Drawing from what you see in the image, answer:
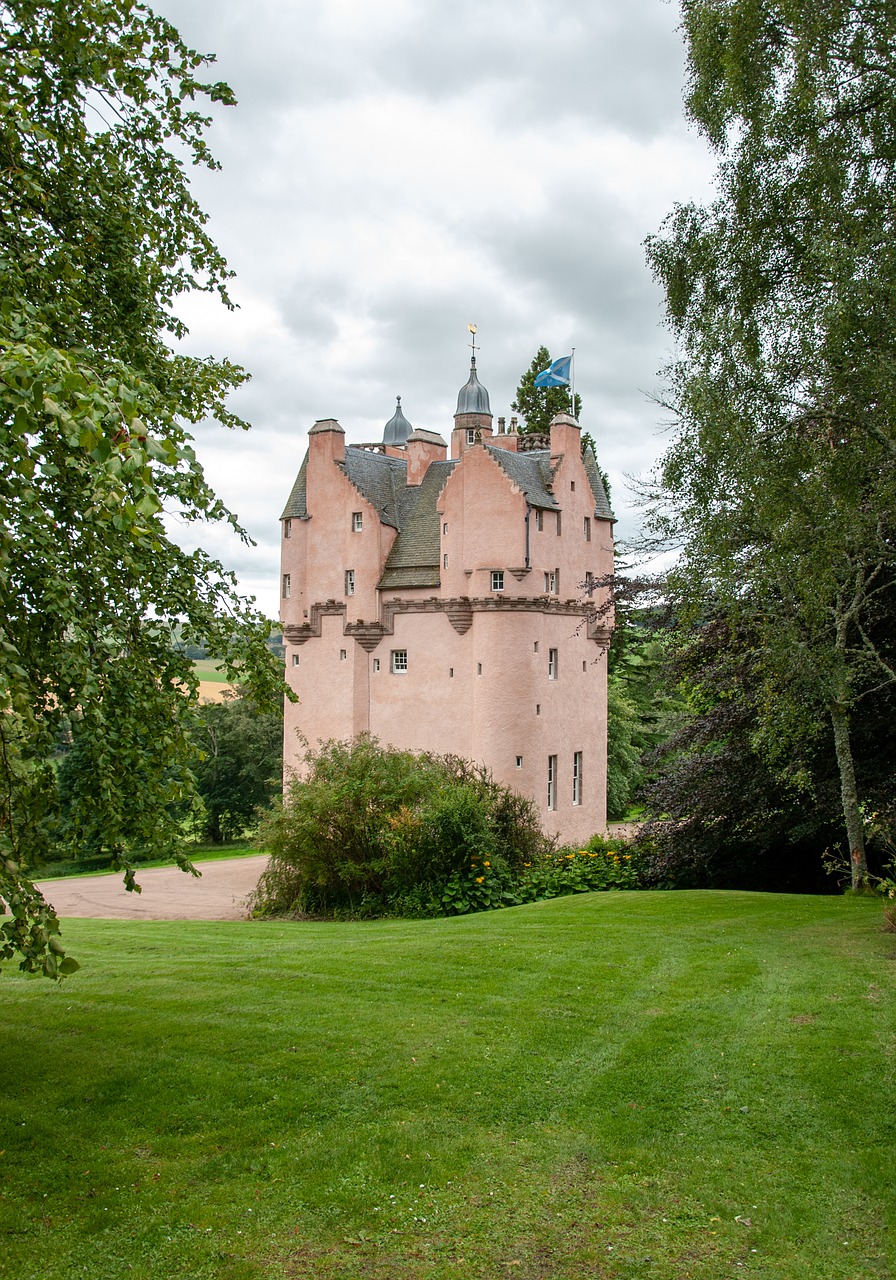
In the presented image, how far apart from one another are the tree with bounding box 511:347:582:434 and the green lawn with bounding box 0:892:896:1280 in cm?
3736

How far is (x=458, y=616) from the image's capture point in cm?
Result: 3353

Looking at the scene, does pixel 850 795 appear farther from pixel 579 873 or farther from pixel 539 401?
pixel 539 401

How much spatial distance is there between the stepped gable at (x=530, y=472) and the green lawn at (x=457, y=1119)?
22.4 meters

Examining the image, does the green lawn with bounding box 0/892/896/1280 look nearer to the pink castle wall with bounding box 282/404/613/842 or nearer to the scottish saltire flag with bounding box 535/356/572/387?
the pink castle wall with bounding box 282/404/613/842

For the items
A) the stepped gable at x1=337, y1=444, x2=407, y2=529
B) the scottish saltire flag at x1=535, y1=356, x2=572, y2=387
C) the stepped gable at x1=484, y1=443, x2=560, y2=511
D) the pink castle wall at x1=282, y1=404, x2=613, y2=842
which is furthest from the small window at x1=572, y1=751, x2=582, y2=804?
the scottish saltire flag at x1=535, y1=356, x2=572, y2=387

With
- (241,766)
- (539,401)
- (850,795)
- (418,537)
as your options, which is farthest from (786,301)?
(241,766)

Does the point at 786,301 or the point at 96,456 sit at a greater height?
the point at 786,301

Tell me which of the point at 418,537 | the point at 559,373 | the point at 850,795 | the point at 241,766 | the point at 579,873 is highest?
the point at 559,373

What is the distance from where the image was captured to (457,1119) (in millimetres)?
7863

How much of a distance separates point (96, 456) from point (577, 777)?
33.0m

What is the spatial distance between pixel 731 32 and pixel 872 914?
40.8 feet

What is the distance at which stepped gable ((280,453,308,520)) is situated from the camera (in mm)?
36875

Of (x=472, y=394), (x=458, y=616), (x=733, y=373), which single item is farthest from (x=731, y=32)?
(x=472, y=394)

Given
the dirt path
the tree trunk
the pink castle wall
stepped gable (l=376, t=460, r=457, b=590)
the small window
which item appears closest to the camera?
the tree trunk
